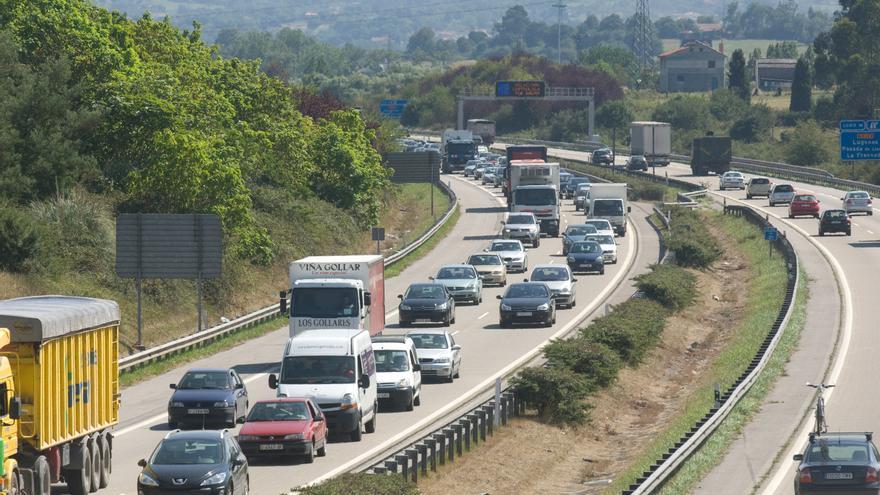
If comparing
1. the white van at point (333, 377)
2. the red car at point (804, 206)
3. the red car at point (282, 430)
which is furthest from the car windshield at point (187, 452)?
the red car at point (804, 206)

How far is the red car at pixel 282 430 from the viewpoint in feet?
96.0

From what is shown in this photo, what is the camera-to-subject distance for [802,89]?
186 m

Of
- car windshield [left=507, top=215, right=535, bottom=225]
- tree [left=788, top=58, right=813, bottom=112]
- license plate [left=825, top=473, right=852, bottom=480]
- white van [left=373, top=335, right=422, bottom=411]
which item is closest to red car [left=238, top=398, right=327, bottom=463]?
white van [left=373, top=335, right=422, bottom=411]

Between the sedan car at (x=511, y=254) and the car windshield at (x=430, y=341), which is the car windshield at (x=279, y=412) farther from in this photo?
the sedan car at (x=511, y=254)

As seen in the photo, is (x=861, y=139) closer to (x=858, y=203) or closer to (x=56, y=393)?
(x=858, y=203)

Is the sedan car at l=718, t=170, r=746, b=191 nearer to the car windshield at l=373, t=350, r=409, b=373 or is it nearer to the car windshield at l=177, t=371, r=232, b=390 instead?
the car windshield at l=373, t=350, r=409, b=373

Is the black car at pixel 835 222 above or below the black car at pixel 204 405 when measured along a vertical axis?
above

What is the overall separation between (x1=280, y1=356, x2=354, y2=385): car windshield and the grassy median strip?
18.5ft

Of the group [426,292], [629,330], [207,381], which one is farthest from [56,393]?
[426,292]

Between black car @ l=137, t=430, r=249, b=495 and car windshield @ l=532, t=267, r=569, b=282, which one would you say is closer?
black car @ l=137, t=430, r=249, b=495

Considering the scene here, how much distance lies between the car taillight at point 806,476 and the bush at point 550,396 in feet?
46.1

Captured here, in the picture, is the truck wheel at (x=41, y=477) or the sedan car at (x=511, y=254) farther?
the sedan car at (x=511, y=254)

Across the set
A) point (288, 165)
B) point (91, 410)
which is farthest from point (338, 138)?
point (91, 410)

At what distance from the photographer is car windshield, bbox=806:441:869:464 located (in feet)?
80.4
